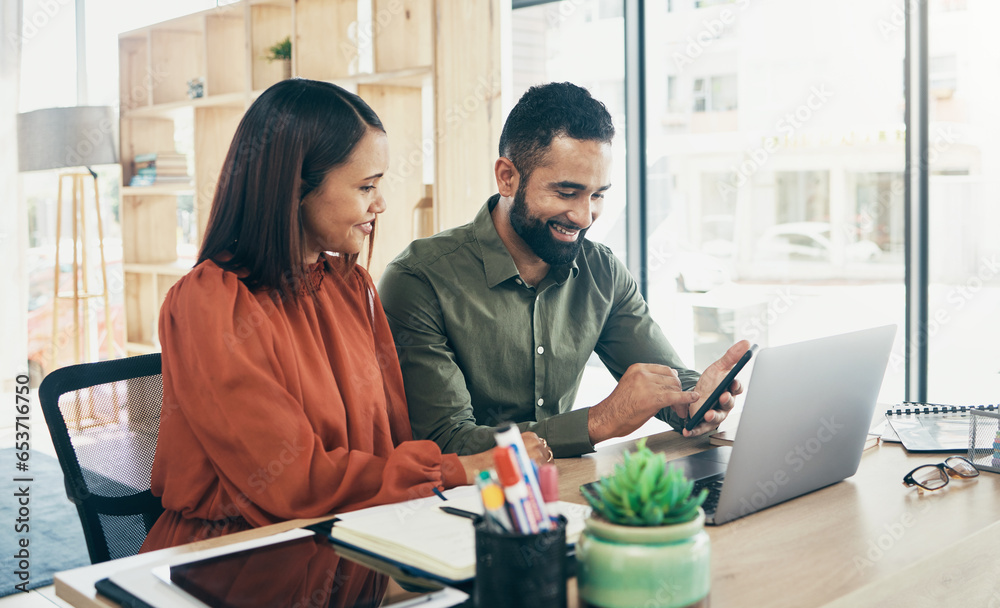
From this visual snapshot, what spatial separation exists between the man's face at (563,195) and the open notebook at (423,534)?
74 cm

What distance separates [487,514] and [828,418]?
643mm

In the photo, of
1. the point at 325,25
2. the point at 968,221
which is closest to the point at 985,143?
the point at 968,221

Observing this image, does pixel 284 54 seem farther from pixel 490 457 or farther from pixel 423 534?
pixel 423 534

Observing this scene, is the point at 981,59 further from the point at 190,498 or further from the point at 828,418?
the point at 190,498

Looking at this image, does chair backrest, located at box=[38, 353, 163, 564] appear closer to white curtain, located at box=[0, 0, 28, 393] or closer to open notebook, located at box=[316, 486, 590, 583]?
open notebook, located at box=[316, 486, 590, 583]

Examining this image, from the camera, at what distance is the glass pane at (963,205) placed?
2.96m

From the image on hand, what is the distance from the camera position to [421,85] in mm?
3600

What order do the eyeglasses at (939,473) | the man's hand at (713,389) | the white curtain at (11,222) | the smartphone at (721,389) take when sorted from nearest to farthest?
the eyeglasses at (939,473), the smartphone at (721,389), the man's hand at (713,389), the white curtain at (11,222)

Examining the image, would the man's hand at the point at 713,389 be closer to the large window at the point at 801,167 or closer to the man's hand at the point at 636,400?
the man's hand at the point at 636,400

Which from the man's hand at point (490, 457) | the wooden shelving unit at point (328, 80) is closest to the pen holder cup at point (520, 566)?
the man's hand at point (490, 457)

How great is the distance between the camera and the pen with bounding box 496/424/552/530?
2.38 ft

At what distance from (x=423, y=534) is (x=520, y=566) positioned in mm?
260

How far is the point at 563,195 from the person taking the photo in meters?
1.75

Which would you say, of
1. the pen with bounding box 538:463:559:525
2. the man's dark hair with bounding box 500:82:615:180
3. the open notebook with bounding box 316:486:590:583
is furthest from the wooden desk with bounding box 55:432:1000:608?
the man's dark hair with bounding box 500:82:615:180
